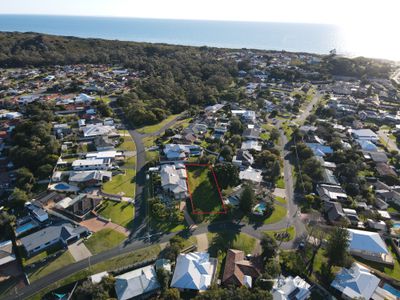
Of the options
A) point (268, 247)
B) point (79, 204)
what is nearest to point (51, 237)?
point (79, 204)

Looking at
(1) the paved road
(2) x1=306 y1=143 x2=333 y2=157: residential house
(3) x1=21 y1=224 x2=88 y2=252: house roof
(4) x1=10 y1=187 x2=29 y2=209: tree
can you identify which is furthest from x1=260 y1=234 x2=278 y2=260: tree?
(4) x1=10 y1=187 x2=29 y2=209: tree

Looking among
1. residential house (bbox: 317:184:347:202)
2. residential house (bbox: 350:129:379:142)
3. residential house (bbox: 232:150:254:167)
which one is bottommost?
residential house (bbox: 317:184:347:202)

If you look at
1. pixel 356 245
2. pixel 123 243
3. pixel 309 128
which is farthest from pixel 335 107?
pixel 123 243

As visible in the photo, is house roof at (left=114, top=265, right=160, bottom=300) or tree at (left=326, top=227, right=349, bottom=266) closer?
house roof at (left=114, top=265, right=160, bottom=300)

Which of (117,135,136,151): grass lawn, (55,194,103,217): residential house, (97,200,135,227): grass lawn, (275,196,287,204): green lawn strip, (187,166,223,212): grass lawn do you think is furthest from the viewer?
(117,135,136,151): grass lawn

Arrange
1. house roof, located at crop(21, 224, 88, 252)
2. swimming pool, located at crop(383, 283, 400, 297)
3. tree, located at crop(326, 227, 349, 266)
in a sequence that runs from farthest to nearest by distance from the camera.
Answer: house roof, located at crop(21, 224, 88, 252) → tree, located at crop(326, 227, 349, 266) → swimming pool, located at crop(383, 283, 400, 297)

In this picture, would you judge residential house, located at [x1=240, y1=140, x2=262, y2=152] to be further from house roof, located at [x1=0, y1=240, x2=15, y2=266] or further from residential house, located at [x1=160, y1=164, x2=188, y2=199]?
house roof, located at [x1=0, y1=240, x2=15, y2=266]

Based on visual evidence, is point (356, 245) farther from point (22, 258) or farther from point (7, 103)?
point (7, 103)

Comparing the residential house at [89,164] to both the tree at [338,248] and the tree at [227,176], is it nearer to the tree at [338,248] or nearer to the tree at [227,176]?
the tree at [227,176]
